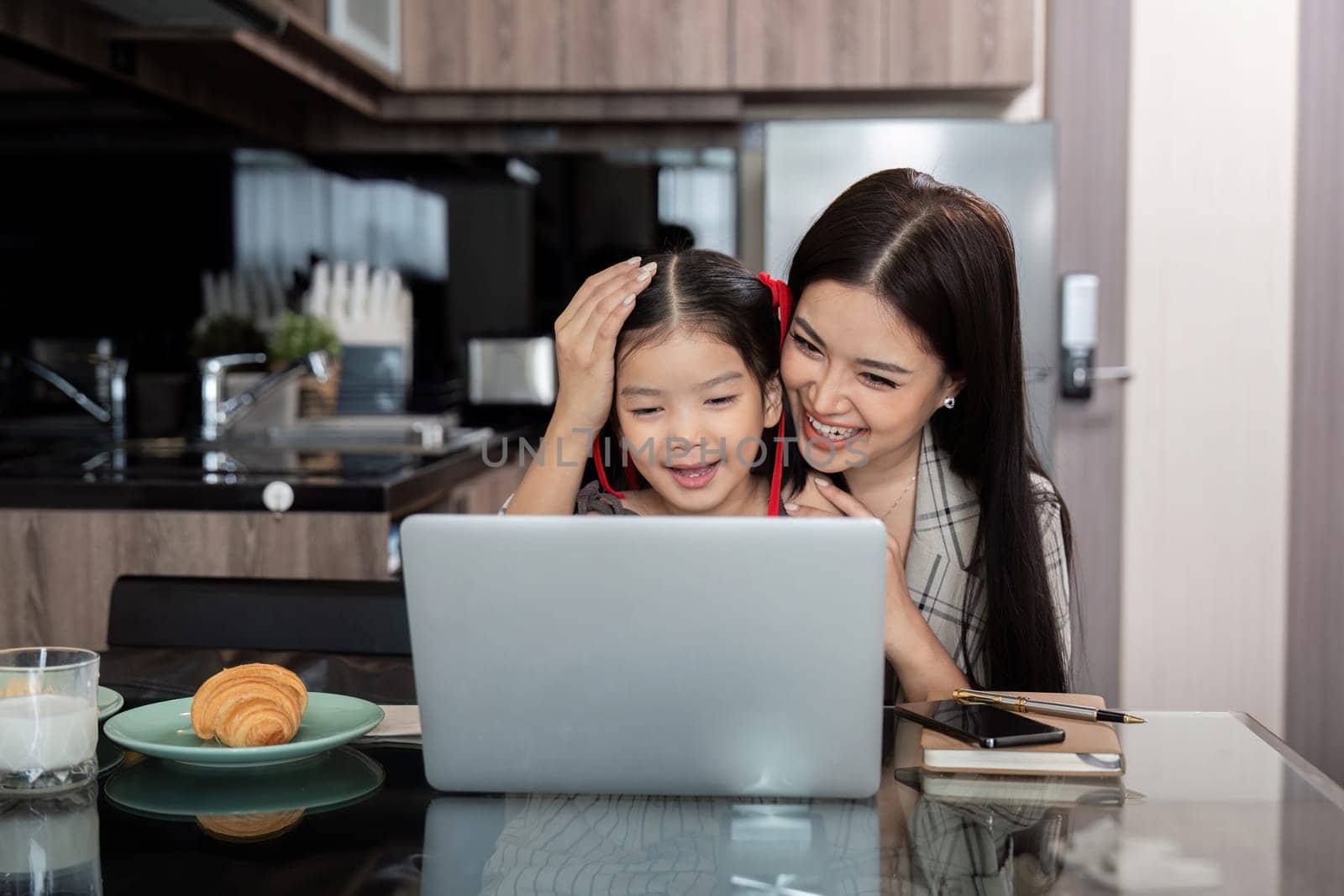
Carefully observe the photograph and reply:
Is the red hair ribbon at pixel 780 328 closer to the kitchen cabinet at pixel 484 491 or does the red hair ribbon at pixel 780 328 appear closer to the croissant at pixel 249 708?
the croissant at pixel 249 708

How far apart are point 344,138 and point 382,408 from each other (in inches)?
28.6

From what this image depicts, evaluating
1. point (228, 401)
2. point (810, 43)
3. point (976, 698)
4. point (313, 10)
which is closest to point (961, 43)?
point (810, 43)

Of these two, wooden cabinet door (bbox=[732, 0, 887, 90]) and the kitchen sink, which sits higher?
wooden cabinet door (bbox=[732, 0, 887, 90])

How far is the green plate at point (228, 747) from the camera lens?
2.67 ft

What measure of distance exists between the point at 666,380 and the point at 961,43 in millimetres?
2084

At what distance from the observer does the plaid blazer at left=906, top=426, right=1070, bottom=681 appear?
1314 millimetres

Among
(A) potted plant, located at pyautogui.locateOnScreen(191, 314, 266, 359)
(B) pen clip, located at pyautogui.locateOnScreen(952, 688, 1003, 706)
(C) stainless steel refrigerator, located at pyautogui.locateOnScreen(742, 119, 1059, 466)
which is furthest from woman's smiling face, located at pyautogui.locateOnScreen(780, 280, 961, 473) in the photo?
(A) potted plant, located at pyautogui.locateOnScreen(191, 314, 266, 359)

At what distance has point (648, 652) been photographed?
75cm

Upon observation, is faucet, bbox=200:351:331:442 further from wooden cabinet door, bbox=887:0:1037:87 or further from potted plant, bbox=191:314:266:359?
wooden cabinet door, bbox=887:0:1037:87

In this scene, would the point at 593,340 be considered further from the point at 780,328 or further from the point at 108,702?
the point at 108,702

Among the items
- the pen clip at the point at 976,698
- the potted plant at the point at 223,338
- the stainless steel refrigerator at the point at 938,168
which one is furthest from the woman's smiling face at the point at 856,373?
the potted plant at the point at 223,338

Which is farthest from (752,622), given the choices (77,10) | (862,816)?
(77,10)

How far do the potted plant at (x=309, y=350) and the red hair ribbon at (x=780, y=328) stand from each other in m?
1.74

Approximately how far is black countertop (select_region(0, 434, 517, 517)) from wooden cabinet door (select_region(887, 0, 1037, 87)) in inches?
57.1
